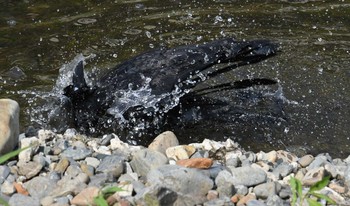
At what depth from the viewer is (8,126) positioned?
412 cm

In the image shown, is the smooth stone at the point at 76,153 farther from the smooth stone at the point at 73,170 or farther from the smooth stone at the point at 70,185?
the smooth stone at the point at 70,185

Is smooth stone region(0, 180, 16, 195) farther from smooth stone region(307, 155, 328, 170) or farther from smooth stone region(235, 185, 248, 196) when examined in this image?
smooth stone region(307, 155, 328, 170)

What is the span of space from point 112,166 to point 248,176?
738mm

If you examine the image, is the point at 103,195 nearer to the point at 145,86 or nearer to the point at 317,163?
the point at 317,163

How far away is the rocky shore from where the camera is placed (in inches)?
140

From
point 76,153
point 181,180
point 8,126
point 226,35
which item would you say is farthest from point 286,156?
point 226,35

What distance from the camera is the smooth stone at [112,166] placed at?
3885mm

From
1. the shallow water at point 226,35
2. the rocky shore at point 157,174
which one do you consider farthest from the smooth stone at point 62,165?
the shallow water at point 226,35

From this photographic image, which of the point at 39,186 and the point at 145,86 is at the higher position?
the point at 39,186

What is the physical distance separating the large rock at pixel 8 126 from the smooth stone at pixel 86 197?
29.4 inches

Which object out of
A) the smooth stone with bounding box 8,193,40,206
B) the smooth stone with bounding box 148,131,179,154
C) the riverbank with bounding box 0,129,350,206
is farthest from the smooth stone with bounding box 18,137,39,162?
the smooth stone with bounding box 148,131,179,154

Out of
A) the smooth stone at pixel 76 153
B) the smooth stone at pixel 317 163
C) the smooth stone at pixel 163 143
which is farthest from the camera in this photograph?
the smooth stone at pixel 163 143

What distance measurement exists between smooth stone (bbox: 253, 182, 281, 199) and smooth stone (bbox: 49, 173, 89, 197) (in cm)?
89

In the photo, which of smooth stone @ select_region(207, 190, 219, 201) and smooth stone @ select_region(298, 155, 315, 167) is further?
smooth stone @ select_region(298, 155, 315, 167)
